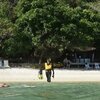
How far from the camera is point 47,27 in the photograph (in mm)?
39719

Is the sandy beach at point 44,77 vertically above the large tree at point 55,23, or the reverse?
the large tree at point 55,23

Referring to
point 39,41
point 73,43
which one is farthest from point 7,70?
point 73,43

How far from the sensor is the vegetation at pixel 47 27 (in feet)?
131

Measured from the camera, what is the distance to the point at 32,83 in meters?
28.8

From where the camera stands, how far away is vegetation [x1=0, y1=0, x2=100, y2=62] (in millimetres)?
39812

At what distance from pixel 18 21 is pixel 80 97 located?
794 inches

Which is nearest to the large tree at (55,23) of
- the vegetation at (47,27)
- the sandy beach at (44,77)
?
the vegetation at (47,27)

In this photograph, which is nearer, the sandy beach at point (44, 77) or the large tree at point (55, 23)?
the sandy beach at point (44, 77)

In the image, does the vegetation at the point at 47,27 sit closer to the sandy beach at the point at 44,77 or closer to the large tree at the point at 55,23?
the large tree at the point at 55,23

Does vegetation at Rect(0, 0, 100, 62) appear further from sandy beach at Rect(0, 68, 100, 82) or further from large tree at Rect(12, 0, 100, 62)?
sandy beach at Rect(0, 68, 100, 82)

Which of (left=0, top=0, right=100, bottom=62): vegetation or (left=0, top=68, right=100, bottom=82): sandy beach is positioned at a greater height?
(left=0, top=0, right=100, bottom=62): vegetation

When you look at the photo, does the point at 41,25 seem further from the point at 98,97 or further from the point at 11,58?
the point at 98,97

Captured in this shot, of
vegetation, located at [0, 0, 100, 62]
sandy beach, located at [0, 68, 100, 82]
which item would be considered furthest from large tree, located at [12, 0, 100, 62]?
sandy beach, located at [0, 68, 100, 82]

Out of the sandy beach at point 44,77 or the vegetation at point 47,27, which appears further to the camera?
the vegetation at point 47,27
